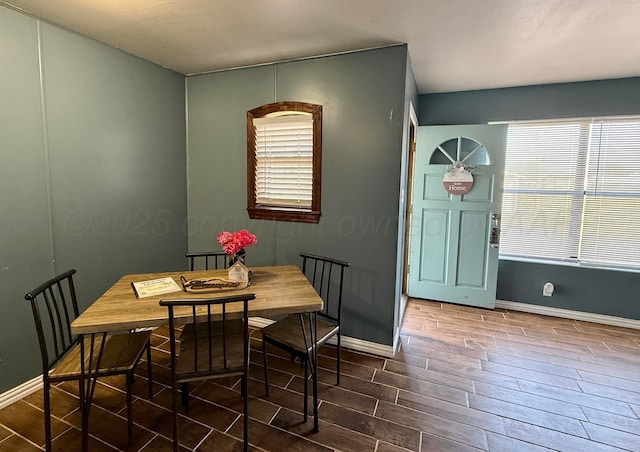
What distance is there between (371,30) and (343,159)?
0.97 metres

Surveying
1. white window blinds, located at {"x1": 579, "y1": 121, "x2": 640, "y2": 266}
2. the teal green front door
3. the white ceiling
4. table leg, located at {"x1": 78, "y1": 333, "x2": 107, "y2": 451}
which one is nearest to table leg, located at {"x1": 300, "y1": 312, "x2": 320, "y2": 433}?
table leg, located at {"x1": 78, "y1": 333, "x2": 107, "y2": 451}

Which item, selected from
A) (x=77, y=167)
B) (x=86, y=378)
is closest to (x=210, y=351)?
(x=86, y=378)

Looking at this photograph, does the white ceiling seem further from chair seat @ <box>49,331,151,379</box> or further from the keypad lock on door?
chair seat @ <box>49,331,151,379</box>

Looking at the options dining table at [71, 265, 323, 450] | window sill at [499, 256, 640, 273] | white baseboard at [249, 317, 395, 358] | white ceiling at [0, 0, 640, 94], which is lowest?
white baseboard at [249, 317, 395, 358]

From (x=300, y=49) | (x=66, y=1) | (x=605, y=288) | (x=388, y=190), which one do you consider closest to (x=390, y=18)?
(x=300, y=49)

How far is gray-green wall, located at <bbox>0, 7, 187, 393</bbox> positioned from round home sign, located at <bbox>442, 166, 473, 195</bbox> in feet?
9.95

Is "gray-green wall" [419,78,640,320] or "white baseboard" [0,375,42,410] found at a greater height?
"gray-green wall" [419,78,640,320]

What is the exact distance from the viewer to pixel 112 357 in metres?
1.82

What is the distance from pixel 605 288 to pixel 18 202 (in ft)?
17.6

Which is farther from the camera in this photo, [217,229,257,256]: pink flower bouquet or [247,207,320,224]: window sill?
[247,207,320,224]: window sill

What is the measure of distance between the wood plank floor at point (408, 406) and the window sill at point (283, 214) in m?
1.16

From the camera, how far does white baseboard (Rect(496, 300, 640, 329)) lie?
3.47 m

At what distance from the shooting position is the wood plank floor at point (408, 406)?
186 centimetres

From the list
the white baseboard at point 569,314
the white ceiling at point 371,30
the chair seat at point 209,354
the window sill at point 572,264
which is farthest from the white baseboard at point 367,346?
the white ceiling at point 371,30
